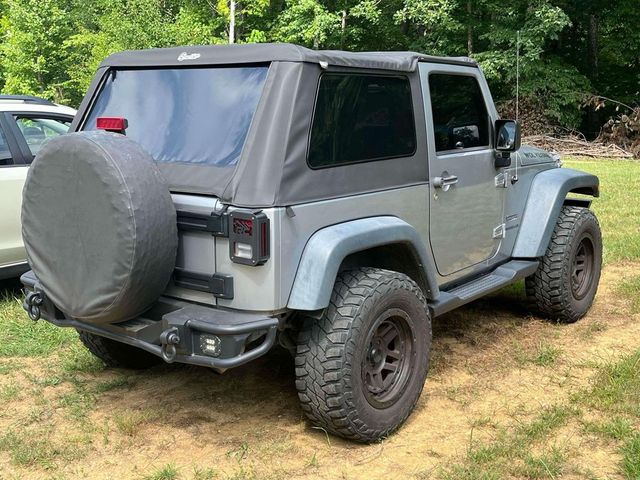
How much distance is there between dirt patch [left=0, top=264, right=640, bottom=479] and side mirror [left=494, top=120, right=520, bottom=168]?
4.36 feet

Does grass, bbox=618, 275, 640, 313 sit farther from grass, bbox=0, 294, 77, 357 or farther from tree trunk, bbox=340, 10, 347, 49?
tree trunk, bbox=340, 10, 347, 49

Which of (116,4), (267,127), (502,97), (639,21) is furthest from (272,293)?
(639,21)

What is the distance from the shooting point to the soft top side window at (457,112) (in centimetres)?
436

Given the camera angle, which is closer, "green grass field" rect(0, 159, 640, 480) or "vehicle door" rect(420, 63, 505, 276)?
"green grass field" rect(0, 159, 640, 480)

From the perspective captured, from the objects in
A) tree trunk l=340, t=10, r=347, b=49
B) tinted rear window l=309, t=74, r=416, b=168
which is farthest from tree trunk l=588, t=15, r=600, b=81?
tinted rear window l=309, t=74, r=416, b=168

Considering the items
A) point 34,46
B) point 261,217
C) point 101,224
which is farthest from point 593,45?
point 101,224

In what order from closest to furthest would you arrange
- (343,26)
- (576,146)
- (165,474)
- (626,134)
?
1. (165,474)
2. (626,134)
3. (576,146)
4. (343,26)

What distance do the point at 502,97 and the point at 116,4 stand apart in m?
14.4

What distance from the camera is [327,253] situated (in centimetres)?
329

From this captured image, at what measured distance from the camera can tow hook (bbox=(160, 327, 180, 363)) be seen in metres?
3.16

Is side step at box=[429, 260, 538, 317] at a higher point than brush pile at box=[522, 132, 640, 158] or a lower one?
higher

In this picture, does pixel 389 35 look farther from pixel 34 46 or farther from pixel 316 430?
pixel 316 430

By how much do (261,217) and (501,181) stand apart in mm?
2419

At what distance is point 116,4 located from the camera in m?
24.1
